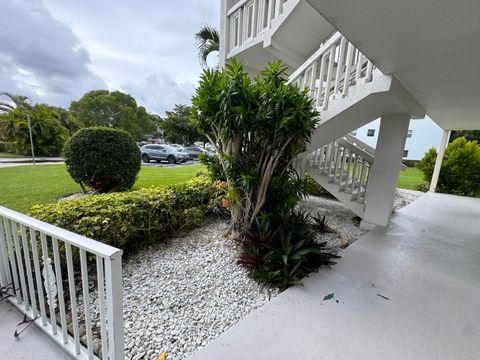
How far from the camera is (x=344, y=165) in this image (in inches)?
200

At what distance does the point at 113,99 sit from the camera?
2861 cm

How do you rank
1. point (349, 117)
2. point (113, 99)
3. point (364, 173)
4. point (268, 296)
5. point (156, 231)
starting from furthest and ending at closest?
point (113, 99)
point (364, 173)
point (349, 117)
point (156, 231)
point (268, 296)

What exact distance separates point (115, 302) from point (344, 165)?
5109mm

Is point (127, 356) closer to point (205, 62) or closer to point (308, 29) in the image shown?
point (308, 29)

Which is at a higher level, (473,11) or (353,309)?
(473,11)

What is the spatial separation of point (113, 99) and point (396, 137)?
1295 inches

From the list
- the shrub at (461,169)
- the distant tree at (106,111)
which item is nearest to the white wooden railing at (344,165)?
the shrub at (461,169)

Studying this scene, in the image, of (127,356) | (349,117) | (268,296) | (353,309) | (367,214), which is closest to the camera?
(127,356)

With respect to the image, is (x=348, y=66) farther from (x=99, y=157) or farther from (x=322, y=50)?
(x=99, y=157)

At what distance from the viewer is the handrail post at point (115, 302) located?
1075 mm

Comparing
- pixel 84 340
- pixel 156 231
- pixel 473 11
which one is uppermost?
pixel 473 11

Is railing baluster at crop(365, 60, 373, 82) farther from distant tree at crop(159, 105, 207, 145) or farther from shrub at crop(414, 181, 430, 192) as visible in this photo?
distant tree at crop(159, 105, 207, 145)

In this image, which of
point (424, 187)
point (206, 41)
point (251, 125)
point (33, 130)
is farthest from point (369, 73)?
point (33, 130)

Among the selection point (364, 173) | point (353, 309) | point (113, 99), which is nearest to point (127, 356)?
point (353, 309)
